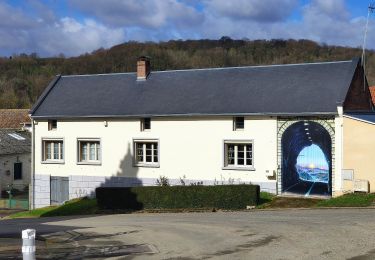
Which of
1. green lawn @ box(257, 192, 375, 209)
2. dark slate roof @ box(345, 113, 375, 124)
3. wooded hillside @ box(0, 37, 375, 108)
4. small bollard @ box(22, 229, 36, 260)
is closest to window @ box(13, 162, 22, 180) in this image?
green lawn @ box(257, 192, 375, 209)

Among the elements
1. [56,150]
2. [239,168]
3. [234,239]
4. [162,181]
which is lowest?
[234,239]

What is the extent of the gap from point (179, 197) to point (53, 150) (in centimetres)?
1187

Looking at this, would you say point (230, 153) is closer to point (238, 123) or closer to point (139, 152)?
point (238, 123)

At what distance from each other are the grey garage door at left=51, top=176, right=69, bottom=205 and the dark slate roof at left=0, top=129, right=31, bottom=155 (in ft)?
34.4

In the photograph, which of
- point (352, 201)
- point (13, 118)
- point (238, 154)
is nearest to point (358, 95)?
point (238, 154)

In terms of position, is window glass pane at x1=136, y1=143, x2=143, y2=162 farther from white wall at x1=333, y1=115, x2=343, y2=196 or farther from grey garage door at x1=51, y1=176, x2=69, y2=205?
white wall at x1=333, y1=115, x2=343, y2=196

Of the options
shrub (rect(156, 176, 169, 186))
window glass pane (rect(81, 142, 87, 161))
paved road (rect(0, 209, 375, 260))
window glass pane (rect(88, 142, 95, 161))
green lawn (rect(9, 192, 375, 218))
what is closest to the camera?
paved road (rect(0, 209, 375, 260))

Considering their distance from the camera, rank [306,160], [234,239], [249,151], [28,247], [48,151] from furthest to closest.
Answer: [48,151] → [249,151] → [306,160] → [234,239] → [28,247]

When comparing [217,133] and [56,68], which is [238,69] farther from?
[56,68]

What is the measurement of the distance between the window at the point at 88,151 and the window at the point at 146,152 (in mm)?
2593

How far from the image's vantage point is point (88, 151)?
3189cm

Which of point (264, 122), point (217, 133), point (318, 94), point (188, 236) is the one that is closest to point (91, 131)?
point (217, 133)

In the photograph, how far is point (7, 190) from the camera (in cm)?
4112

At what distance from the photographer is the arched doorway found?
1012 inches
